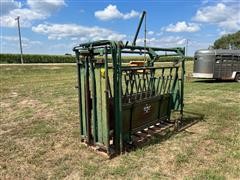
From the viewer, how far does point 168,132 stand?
17.1 feet

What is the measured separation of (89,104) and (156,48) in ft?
6.12

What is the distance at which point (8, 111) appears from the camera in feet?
24.8

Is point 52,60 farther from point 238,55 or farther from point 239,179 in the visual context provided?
point 239,179

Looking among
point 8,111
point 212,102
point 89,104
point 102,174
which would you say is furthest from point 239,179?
point 8,111

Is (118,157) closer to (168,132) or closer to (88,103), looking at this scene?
(88,103)

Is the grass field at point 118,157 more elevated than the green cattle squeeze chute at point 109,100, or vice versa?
the green cattle squeeze chute at point 109,100

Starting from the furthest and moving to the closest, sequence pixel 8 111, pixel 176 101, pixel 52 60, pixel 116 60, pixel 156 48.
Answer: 1. pixel 52 60
2. pixel 8 111
3. pixel 176 101
4. pixel 156 48
5. pixel 116 60

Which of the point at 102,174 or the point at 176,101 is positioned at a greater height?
the point at 176,101

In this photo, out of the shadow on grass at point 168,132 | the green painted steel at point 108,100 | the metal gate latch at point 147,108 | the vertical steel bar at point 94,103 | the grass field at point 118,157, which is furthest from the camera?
the metal gate latch at point 147,108

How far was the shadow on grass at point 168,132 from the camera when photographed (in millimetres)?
4546

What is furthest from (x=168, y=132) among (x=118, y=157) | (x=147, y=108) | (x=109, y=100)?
(x=109, y=100)

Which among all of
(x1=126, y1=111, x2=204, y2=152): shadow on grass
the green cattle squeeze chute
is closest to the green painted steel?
the green cattle squeeze chute

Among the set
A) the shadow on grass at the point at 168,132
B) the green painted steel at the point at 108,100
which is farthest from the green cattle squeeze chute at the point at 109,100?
the shadow on grass at the point at 168,132

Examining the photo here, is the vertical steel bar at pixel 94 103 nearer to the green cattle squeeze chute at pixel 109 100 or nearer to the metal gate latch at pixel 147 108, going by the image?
the green cattle squeeze chute at pixel 109 100
